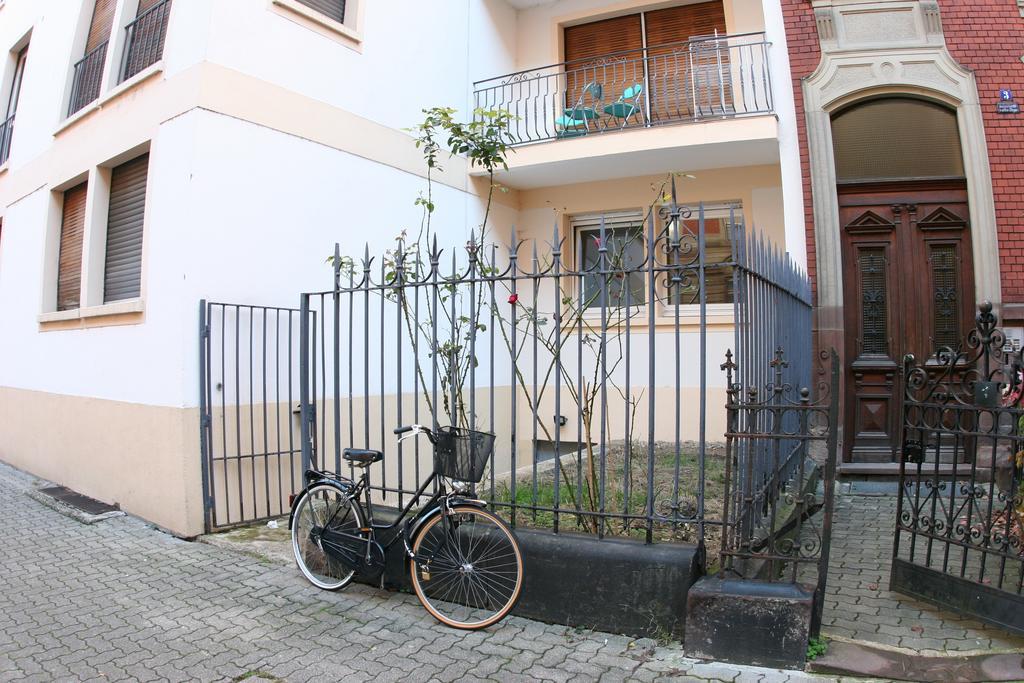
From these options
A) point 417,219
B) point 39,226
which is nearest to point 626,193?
point 417,219

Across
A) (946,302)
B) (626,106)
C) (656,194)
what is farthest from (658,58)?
(946,302)

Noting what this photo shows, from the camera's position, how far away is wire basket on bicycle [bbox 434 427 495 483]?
4039 millimetres

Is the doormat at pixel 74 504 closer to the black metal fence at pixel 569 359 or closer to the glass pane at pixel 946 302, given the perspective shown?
the black metal fence at pixel 569 359

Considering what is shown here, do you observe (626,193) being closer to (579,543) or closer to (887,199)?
(887,199)

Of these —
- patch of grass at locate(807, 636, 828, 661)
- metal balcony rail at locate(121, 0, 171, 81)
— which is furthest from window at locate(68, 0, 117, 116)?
patch of grass at locate(807, 636, 828, 661)

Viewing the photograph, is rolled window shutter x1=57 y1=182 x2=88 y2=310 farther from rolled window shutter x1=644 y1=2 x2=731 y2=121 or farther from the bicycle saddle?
rolled window shutter x1=644 y1=2 x2=731 y2=121

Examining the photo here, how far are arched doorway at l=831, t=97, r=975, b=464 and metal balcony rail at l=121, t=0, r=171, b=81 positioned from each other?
7433mm

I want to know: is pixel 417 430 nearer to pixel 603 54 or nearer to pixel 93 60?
pixel 93 60

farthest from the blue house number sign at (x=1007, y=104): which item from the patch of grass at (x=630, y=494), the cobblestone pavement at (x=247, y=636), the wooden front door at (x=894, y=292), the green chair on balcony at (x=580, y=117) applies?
the cobblestone pavement at (x=247, y=636)

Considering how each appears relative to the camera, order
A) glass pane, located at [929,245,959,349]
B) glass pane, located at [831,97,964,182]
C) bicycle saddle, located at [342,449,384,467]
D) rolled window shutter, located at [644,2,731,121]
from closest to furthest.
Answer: bicycle saddle, located at [342,449,384,467] → glass pane, located at [929,245,959,349] → glass pane, located at [831,97,964,182] → rolled window shutter, located at [644,2,731,121]

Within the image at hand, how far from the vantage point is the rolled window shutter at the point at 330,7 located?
758 centimetres

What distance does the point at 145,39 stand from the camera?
24.0 feet

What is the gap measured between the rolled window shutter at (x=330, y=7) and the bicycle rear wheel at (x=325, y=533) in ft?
18.4

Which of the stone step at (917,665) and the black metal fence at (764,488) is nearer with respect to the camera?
the stone step at (917,665)
